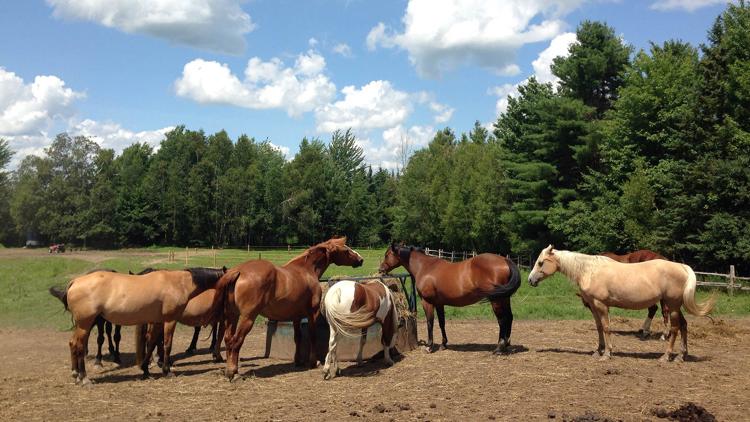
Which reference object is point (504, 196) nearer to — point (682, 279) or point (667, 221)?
point (667, 221)

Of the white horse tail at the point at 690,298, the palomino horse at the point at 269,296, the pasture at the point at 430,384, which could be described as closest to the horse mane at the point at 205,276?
the palomino horse at the point at 269,296

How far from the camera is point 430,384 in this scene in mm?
8133

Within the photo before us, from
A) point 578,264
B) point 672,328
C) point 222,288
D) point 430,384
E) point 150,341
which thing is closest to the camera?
point 430,384

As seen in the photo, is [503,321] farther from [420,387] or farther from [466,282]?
[420,387]

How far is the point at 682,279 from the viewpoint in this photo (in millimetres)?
9438

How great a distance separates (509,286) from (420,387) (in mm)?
2848

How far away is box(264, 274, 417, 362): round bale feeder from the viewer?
388 inches

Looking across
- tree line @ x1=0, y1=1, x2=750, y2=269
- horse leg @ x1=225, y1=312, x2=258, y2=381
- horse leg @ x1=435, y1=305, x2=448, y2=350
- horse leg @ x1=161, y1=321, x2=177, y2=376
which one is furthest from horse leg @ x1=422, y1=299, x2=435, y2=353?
tree line @ x1=0, y1=1, x2=750, y2=269

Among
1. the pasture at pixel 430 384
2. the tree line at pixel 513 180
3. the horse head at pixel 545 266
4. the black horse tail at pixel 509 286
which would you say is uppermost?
the tree line at pixel 513 180

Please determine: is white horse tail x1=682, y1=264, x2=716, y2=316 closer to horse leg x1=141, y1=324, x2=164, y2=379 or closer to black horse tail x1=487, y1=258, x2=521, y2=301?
black horse tail x1=487, y1=258, x2=521, y2=301

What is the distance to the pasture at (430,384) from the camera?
6.90 m

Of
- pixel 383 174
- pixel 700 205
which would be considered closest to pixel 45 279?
pixel 700 205

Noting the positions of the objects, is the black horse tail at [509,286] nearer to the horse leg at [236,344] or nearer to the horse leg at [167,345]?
the horse leg at [236,344]

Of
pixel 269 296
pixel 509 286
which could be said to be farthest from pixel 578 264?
pixel 269 296
